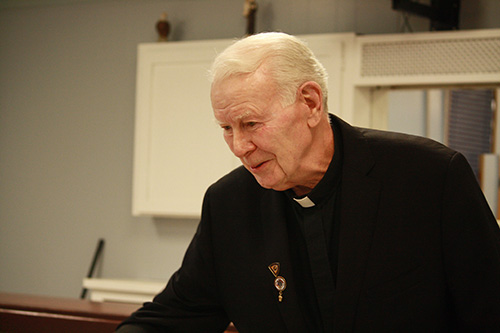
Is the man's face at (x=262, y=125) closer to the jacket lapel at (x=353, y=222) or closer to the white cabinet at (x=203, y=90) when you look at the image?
the jacket lapel at (x=353, y=222)

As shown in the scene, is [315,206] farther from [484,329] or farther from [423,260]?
[484,329]

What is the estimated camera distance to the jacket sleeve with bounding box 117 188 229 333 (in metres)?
1.80

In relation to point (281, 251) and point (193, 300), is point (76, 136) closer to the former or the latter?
point (193, 300)

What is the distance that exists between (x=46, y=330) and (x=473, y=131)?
13.4 ft

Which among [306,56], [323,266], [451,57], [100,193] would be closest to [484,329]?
[323,266]

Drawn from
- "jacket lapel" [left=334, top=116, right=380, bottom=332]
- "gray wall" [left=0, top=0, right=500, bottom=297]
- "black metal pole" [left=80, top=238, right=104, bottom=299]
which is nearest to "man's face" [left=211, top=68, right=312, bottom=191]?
"jacket lapel" [left=334, top=116, right=380, bottom=332]

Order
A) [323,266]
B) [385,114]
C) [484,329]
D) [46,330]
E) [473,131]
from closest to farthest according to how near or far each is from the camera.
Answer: [484,329] → [323,266] → [46,330] → [385,114] → [473,131]

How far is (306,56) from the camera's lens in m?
1.56

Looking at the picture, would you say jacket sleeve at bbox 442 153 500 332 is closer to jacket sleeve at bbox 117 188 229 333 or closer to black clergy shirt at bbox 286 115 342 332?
black clergy shirt at bbox 286 115 342 332

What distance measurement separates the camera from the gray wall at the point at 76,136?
519cm

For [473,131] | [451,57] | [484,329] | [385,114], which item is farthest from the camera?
[473,131]

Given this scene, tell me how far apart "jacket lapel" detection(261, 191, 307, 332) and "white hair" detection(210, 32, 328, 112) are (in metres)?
0.35

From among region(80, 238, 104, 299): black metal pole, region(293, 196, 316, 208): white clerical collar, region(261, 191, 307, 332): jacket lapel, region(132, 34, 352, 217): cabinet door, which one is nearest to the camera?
region(261, 191, 307, 332): jacket lapel

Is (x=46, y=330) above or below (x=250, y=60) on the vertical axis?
below
